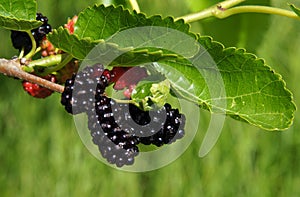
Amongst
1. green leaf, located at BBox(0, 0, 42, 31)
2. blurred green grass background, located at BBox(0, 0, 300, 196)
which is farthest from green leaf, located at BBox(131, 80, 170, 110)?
blurred green grass background, located at BBox(0, 0, 300, 196)

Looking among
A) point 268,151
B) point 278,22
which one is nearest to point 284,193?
point 268,151

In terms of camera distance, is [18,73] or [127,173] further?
[127,173]

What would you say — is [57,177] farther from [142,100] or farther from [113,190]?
[142,100]

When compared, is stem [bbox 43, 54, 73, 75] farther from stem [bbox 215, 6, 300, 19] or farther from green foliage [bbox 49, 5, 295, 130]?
stem [bbox 215, 6, 300, 19]

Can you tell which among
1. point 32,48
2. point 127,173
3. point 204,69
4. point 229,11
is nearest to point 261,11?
point 229,11

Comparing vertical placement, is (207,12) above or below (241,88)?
above

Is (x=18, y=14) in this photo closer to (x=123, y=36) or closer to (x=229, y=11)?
(x=123, y=36)
